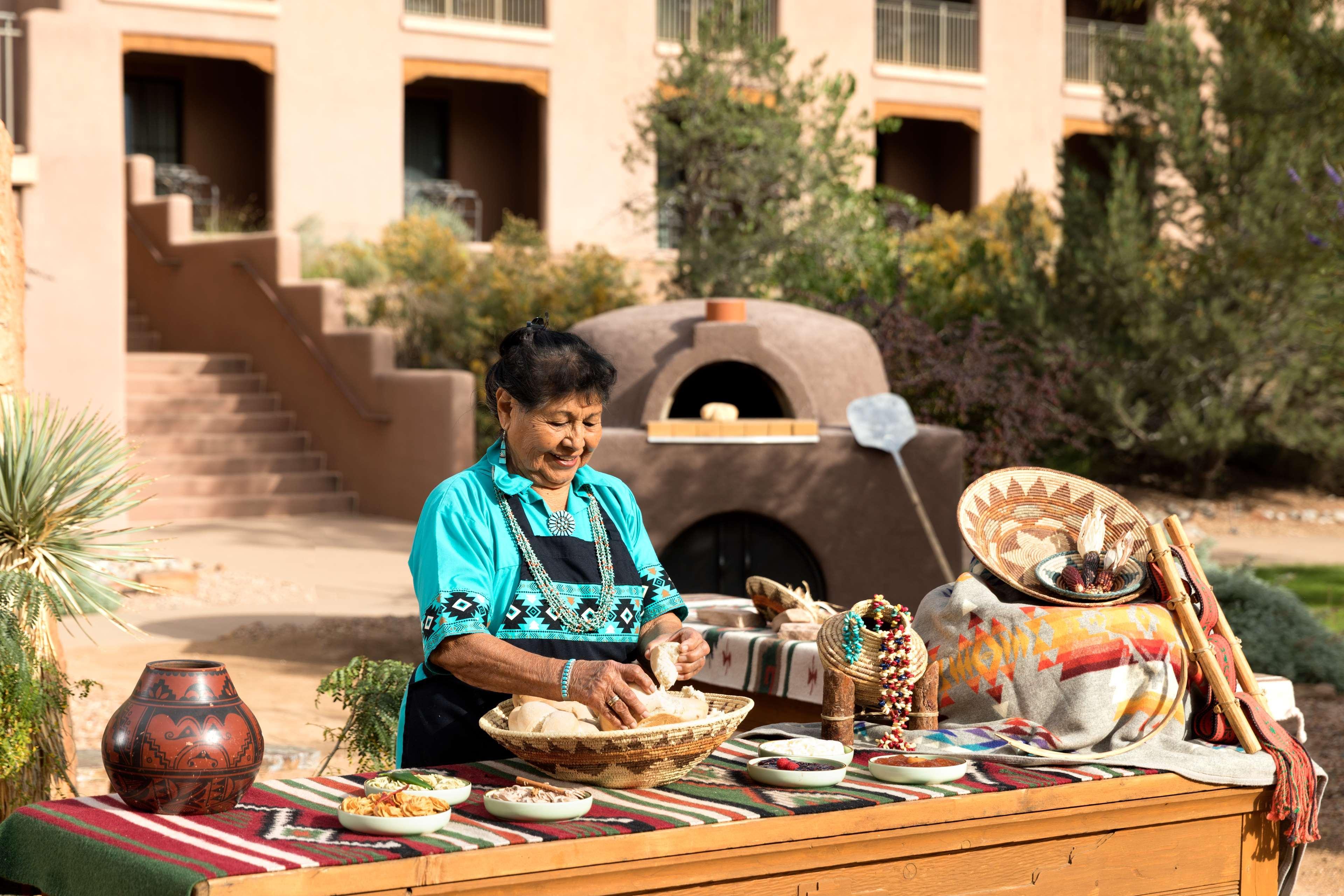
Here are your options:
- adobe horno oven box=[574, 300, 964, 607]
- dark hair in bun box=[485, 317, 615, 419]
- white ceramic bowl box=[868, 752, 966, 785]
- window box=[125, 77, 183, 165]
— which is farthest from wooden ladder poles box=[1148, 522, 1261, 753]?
window box=[125, 77, 183, 165]

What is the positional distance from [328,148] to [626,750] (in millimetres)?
17636

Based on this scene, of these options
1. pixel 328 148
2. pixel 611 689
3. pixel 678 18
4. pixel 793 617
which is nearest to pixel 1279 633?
pixel 793 617

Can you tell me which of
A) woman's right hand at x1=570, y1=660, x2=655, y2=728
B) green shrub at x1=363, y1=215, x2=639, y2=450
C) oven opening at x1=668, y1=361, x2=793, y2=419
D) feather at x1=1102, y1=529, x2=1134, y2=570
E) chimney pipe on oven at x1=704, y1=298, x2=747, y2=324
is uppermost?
green shrub at x1=363, y1=215, x2=639, y2=450

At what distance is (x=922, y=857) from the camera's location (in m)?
3.06

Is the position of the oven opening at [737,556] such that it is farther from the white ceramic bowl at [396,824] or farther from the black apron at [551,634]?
the white ceramic bowl at [396,824]

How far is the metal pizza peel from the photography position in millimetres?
8453

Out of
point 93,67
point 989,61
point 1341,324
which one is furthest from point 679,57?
point 989,61

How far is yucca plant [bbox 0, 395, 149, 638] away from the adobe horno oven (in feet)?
10.3

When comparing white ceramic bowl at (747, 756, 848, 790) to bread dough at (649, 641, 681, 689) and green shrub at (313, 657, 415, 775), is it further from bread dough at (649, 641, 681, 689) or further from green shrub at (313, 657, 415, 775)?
green shrub at (313, 657, 415, 775)

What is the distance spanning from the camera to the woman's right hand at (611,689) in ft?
9.55

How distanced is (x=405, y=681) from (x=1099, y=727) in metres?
2.41

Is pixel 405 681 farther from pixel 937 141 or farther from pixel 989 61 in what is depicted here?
pixel 937 141

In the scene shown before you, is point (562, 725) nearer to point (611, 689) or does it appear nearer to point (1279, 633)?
point (611, 689)

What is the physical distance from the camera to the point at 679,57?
14.8m
